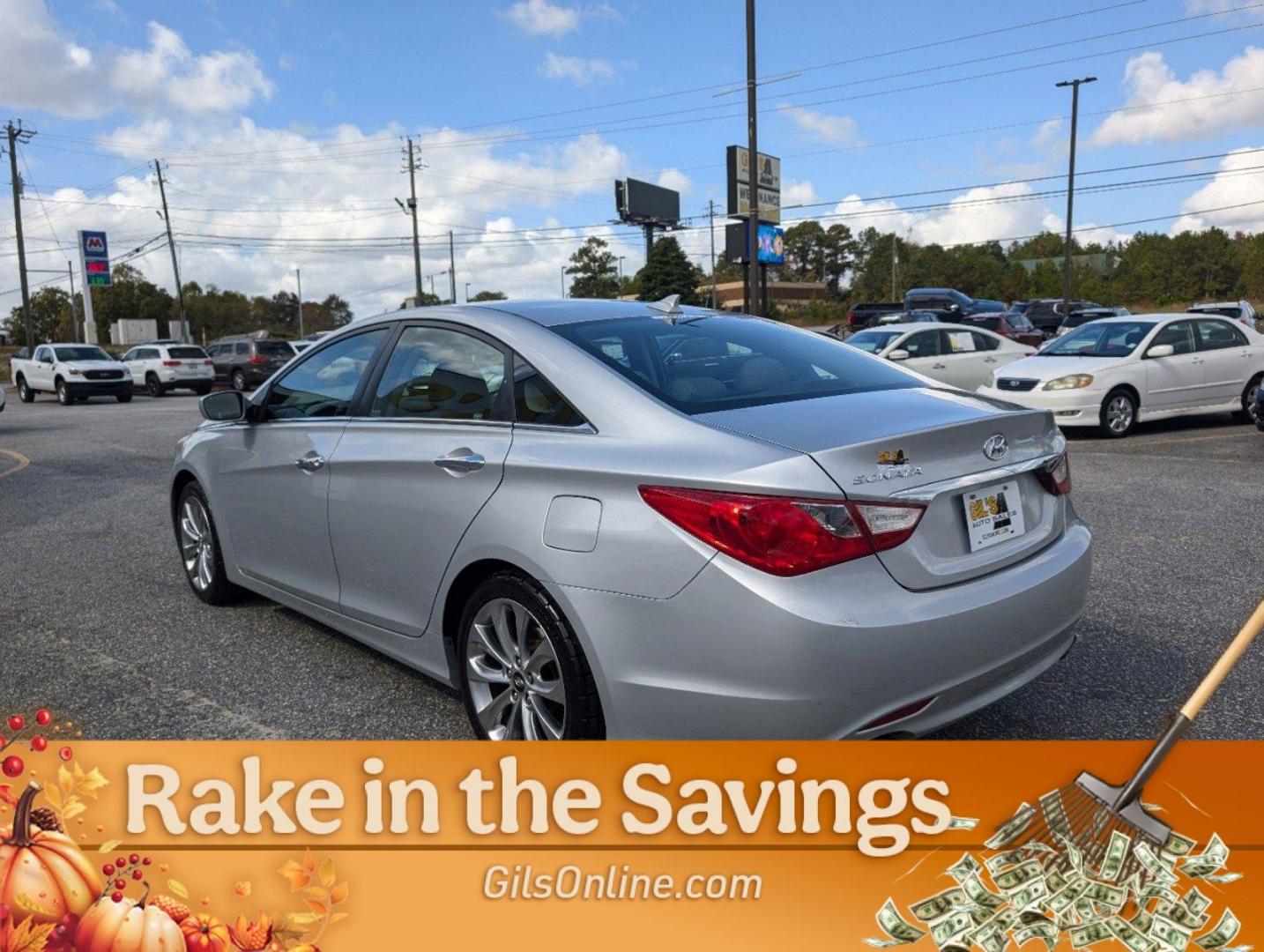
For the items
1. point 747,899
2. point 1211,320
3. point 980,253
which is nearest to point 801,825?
point 747,899

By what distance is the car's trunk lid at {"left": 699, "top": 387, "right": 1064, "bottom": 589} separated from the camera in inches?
104

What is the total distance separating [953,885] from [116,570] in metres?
5.54

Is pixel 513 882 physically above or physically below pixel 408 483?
below

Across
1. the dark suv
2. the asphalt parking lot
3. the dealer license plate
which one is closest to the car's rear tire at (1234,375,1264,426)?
the asphalt parking lot

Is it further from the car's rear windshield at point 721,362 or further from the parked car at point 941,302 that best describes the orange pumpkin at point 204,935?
the parked car at point 941,302

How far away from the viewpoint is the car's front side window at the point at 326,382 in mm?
4121

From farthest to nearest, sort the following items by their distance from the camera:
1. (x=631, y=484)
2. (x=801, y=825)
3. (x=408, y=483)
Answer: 1. (x=408, y=483)
2. (x=631, y=484)
3. (x=801, y=825)

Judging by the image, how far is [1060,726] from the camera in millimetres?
3578

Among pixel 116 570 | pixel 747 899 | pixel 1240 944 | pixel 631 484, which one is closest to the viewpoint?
pixel 1240 944

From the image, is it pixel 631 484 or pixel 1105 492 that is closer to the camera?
pixel 631 484

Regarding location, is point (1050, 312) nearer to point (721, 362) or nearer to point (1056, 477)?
point (1056, 477)

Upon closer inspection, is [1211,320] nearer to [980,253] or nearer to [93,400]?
[93,400]

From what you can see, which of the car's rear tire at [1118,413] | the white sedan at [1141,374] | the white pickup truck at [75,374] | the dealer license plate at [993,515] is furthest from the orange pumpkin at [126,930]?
the white pickup truck at [75,374]

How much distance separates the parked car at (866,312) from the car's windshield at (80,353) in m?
25.3
